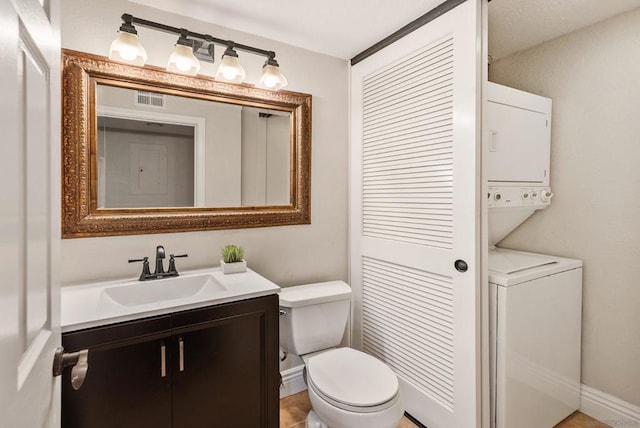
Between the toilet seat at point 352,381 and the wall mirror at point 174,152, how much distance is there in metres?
0.85

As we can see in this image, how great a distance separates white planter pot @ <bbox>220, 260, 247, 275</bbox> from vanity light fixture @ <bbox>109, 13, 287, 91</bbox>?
973mm

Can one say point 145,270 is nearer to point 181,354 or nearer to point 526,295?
point 181,354

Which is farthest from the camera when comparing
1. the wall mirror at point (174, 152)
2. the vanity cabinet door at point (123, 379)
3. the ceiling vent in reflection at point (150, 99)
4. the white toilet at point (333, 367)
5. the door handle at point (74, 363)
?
the ceiling vent in reflection at point (150, 99)

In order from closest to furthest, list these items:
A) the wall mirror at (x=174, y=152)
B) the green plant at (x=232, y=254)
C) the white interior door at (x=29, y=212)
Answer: the white interior door at (x=29, y=212), the wall mirror at (x=174, y=152), the green plant at (x=232, y=254)

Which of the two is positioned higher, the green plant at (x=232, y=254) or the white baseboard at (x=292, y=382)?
the green plant at (x=232, y=254)

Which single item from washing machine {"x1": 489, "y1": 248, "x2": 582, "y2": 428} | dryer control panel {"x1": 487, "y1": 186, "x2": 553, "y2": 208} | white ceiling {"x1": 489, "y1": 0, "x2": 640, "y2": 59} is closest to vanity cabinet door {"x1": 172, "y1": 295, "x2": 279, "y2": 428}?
washing machine {"x1": 489, "y1": 248, "x2": 582, "y2": 428}

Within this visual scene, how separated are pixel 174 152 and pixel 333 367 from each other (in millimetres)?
1387

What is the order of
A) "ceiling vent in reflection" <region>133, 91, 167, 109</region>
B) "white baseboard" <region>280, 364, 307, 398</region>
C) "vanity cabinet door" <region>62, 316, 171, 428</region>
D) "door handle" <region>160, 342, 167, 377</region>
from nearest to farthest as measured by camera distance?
"vanity cabinet door" <region>62, 316, 171, 428</region>, "door handle" <region>160, 342, 167, 377</region>, "ceiling vent in reflection" <region>133, 91, 167, 109</region>, "white baseboard" <region>280, 364, 307, 398</region>

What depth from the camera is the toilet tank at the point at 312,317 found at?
72.2 inches

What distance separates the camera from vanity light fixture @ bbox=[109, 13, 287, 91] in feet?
4.81

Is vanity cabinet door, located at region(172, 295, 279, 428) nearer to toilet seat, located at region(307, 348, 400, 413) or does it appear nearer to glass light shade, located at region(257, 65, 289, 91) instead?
toilet seat, located at region(307, 348, 400, 413)

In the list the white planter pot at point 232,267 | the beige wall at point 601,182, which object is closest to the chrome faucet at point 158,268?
the white planter pot at point 232,267

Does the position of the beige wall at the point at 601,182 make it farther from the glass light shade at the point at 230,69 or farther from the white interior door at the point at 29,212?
the white interior door at the point at 29,212

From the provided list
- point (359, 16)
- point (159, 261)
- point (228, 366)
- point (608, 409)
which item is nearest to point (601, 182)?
point (608, 409)
